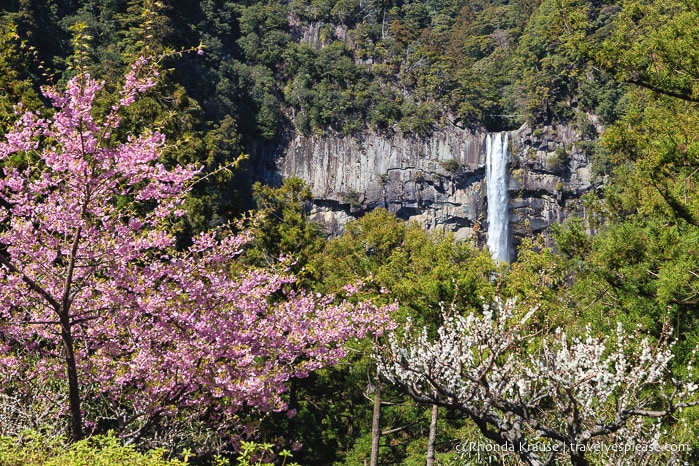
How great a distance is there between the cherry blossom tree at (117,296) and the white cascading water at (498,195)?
4969cm

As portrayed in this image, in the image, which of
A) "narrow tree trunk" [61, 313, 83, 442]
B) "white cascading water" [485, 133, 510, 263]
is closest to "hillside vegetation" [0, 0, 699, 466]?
"narrow tree trunk" [61, 313, 83, 442]

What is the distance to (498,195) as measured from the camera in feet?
189

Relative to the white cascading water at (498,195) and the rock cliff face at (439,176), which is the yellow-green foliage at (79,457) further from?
the rock cliff face at (439,176)

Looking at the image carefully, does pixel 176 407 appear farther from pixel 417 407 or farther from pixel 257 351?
pixel 417 407

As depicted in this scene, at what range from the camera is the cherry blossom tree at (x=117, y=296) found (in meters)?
5.29

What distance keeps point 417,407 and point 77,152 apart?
30.9 ft

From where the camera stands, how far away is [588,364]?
16.7 ft

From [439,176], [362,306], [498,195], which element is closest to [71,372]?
[362,306]

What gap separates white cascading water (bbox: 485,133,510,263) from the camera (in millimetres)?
55381

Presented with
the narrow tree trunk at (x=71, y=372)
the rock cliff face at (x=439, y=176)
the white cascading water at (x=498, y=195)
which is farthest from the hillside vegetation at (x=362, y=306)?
the rock cliff face at (x=439, y=176)

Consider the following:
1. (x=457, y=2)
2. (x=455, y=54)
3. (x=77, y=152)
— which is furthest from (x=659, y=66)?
(x=457, y=2)

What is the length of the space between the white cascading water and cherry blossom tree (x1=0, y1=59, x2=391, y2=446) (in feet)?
163

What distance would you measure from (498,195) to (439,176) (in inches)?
244

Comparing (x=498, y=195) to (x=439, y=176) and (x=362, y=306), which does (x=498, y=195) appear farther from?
(x=362, y=306)
